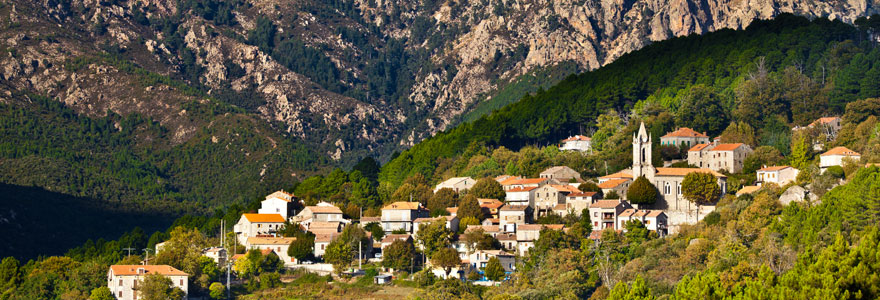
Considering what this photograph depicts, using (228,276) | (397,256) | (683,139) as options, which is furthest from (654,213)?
(228,276)

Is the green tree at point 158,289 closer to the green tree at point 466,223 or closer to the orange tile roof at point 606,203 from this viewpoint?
the green tree at point 466,223

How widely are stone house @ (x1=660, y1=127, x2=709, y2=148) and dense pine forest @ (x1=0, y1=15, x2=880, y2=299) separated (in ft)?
7.36

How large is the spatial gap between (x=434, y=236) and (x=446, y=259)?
15.6 ft

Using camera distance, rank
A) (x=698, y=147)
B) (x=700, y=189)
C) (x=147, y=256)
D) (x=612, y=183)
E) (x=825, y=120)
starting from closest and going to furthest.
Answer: (x=700, y=189) < (x=147, y=256) < (x=612, y=183) < (x=698, y=147) < (x=825, y=120)

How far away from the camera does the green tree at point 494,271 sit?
94.2m

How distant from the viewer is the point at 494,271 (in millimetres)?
94188

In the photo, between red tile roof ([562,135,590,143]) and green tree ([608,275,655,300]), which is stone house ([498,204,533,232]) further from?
green tree ([608,275,655,300])

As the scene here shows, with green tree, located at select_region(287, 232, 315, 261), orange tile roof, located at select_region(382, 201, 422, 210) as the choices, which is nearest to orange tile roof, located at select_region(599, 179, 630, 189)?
orange tile roof, located at select_region(382, 201, 422, 210)

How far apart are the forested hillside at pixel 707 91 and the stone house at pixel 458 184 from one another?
7.21 meters

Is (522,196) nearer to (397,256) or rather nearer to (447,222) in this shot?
(447,222)

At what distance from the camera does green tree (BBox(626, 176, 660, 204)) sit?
103250 millimetres

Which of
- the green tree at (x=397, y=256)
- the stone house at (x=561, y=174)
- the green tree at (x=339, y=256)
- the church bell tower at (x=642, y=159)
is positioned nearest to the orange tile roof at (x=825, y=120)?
the church bell tower at (x=642, y=159)

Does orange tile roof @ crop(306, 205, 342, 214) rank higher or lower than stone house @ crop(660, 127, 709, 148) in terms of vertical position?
lower

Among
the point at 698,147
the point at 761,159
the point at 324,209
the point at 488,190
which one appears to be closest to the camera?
the point at 761,159
